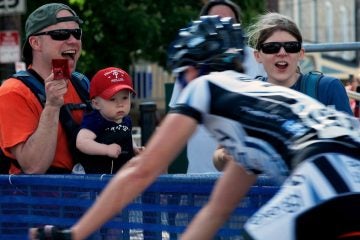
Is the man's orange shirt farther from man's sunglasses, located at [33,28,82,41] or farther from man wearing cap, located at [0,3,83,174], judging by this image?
man's sunglasses, located at [33,28,82,41]

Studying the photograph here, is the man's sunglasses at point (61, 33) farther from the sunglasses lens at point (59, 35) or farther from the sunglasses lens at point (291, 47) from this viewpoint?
the sunglasses lens at point (291, 47)

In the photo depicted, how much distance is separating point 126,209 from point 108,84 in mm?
1150

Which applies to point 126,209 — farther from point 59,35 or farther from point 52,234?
point 52,234

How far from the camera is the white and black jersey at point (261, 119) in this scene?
419cm

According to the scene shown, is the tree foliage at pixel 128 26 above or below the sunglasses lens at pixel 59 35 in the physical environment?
above

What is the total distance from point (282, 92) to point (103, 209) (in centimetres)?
81

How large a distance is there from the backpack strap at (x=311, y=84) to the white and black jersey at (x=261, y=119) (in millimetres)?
1906

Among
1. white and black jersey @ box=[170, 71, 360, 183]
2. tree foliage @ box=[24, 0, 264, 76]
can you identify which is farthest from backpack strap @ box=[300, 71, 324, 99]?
tree foliage @ box=[24, 0, 264, 76]

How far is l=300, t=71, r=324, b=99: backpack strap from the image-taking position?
20.6ft

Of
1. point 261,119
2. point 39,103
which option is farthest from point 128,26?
point 261,119

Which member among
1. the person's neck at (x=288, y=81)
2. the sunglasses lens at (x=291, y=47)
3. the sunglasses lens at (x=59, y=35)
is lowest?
the person's neck at (x=288, y=81)

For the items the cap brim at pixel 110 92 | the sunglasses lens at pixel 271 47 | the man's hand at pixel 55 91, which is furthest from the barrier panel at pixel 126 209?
the sunglasses lens at pixel 271 47

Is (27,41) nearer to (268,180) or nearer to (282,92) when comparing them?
(268,180)

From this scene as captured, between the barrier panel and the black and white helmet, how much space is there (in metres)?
1.11
